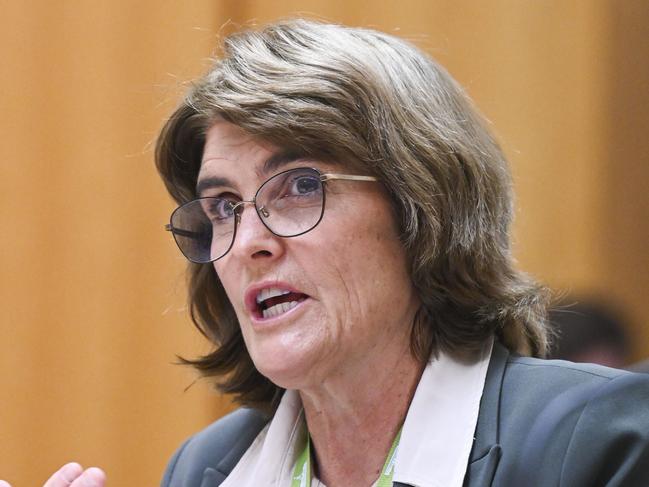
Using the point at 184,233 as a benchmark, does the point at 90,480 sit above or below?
below

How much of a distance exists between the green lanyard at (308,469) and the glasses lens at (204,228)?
16.5 inches

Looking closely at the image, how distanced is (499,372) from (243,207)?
541 mm

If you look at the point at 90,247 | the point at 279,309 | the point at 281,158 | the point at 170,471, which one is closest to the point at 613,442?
the point at 279,309

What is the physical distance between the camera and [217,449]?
7.23 feet

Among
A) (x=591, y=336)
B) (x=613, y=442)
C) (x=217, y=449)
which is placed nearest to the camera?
(x=613, y=442)

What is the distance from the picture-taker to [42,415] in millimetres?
3236

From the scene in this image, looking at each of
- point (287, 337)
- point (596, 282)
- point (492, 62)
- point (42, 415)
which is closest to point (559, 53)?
point (492, 62)

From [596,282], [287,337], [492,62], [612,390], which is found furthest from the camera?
[596,282]

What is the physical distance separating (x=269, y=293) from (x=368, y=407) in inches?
11.0

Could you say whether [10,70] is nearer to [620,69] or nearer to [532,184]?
[532,184]

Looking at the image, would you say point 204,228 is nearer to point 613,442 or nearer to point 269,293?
point 269,293

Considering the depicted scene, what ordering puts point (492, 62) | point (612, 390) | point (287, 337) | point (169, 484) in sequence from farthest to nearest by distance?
point (492, 62), point (169, 484), point (287, 337), point (612, 390)

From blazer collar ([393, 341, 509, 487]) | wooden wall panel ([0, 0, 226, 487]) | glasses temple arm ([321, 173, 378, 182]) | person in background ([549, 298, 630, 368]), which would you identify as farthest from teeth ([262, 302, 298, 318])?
person in background ([549, 298, 630, 368])

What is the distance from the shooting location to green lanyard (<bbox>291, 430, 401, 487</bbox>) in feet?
6.09
